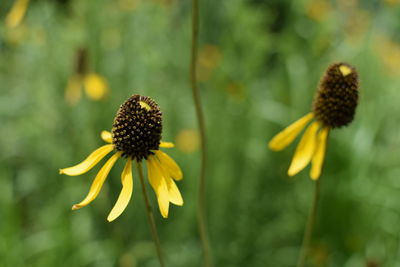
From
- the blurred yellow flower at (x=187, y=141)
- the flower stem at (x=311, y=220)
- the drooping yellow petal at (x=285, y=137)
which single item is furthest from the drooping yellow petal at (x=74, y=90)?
the flower stem at (x=311, y=220)

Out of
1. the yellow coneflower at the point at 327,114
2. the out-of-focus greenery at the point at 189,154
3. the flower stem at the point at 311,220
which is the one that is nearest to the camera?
the flower stem at the point at 311,220

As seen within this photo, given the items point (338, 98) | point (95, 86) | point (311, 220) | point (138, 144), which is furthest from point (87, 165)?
point (95, 86)

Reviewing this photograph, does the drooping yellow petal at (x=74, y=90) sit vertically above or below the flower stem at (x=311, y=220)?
above

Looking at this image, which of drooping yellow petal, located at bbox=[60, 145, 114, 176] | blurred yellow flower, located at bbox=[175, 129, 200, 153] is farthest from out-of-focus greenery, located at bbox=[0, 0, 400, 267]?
drooping yellow petal, located at bbox=[60, 145, 114, 176]

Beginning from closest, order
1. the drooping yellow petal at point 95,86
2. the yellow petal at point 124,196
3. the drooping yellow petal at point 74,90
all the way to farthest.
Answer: the yellow petal at point 124,196
the drooping yellow petal at point 95,86
the drooping yellow petal at point 74,90

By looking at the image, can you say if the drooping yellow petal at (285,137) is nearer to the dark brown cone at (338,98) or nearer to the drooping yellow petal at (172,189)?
the dark brown cone at (338,98)

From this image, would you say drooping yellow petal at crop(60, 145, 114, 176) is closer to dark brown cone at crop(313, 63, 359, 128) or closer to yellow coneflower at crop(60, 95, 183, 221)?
yellow coneflower at crop(60, 95, 183, 221)

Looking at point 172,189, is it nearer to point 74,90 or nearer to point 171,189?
point 171,189
